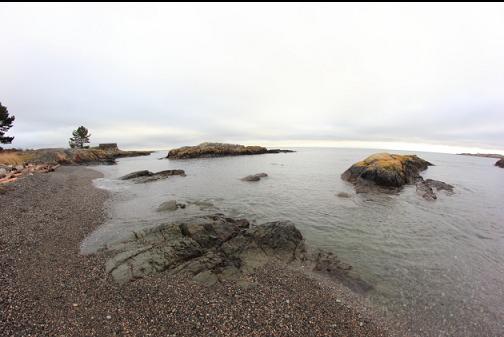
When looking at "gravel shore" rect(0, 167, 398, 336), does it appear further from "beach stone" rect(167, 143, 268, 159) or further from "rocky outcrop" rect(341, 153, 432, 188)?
"beach stone" rect(167, 143, 268, 159)

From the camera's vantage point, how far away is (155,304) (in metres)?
7.20

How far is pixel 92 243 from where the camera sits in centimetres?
1208

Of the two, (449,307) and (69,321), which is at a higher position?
(69,321)

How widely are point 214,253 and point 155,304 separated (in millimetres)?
3587

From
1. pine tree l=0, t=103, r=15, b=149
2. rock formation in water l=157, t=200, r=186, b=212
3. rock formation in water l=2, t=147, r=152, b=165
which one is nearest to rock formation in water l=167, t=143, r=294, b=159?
rock formation in water l=2, t=147, r=152, b=165

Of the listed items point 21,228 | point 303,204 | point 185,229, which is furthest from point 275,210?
point 21,228

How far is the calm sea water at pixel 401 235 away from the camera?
8070mm

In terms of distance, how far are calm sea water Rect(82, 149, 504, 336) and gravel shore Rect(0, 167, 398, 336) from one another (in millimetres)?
1819

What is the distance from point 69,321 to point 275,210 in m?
14.9

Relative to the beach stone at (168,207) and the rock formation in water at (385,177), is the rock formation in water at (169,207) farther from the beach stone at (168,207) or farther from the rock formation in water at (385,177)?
the rock formation in water at (385,177)

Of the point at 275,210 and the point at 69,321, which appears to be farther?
the point at 275,210

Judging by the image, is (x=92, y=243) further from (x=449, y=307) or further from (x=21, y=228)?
(x=449, y=307)

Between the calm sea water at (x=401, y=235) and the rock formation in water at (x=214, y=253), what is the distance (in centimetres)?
152

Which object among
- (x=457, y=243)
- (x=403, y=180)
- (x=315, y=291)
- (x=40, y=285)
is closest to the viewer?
(x=40, y=285)
